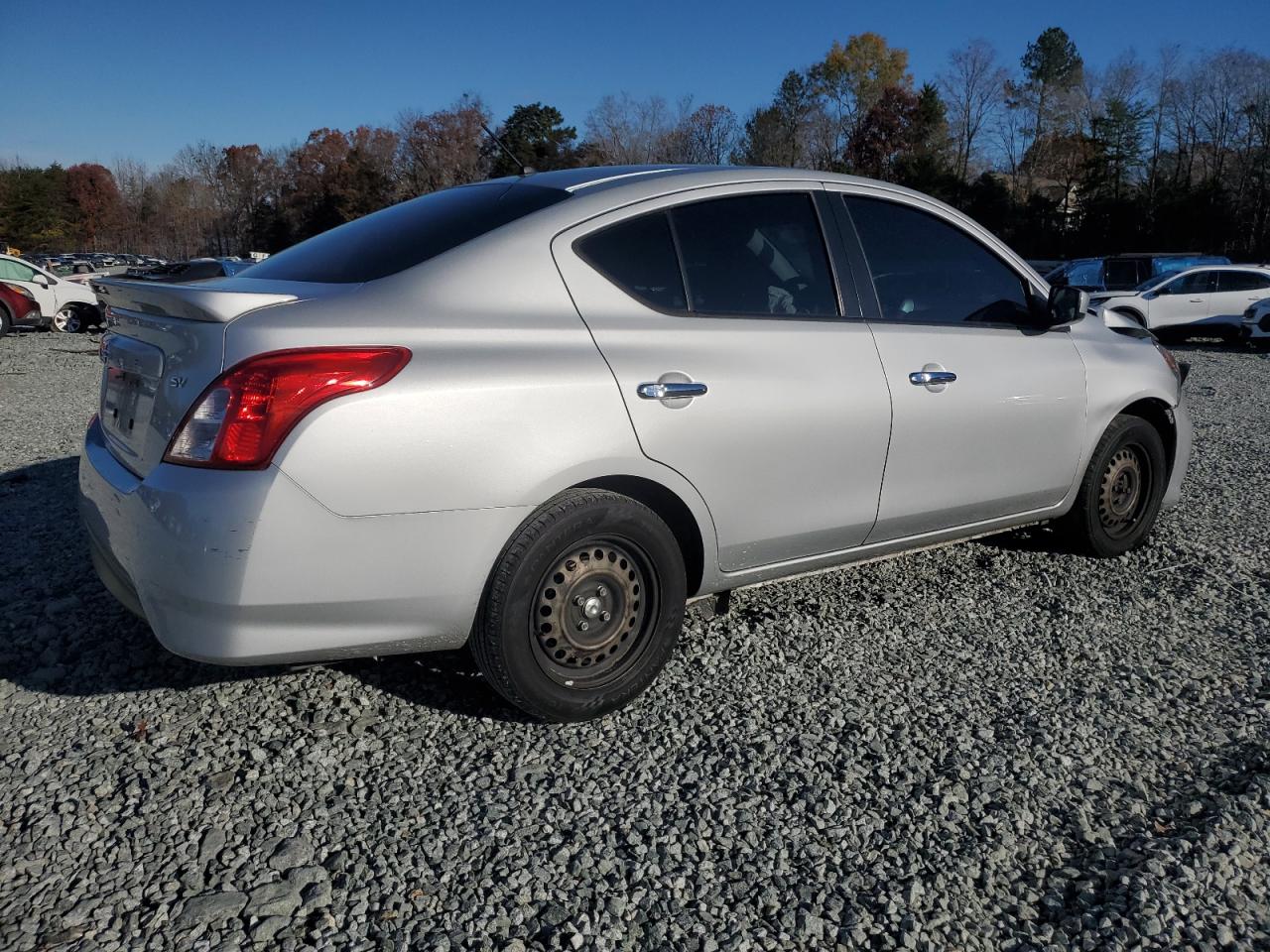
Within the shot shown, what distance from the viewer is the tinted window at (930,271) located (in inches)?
151

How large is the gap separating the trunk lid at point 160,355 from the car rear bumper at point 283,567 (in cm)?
14

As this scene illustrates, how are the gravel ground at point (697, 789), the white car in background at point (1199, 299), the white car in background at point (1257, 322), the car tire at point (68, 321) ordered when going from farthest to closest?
the car tire at point (68, 321), the white car in background at point (1199, 299), the white car in background at point (1257, 322), the gravel ground at point (697, 789)

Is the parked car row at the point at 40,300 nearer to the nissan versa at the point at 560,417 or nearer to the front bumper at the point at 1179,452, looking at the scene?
the nissan versa at the point at 560,417

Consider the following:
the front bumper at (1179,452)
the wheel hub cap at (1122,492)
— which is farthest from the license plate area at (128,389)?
the front bumper at (1179,452)

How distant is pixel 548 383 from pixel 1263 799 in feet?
7.48

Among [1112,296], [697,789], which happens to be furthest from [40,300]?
[1112,296]

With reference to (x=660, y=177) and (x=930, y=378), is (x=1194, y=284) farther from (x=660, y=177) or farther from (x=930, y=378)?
(x=660, y=177)

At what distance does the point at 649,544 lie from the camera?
10.3 feet

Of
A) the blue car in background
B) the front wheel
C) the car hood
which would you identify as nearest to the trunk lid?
the car hood

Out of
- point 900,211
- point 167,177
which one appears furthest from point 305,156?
point 900,211

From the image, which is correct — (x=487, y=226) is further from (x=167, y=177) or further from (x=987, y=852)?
(x=167, y=177)

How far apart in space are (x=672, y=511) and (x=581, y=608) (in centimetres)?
45

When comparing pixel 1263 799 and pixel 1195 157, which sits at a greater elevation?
pixel 1195 157

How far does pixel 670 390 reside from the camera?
3.07 metres
